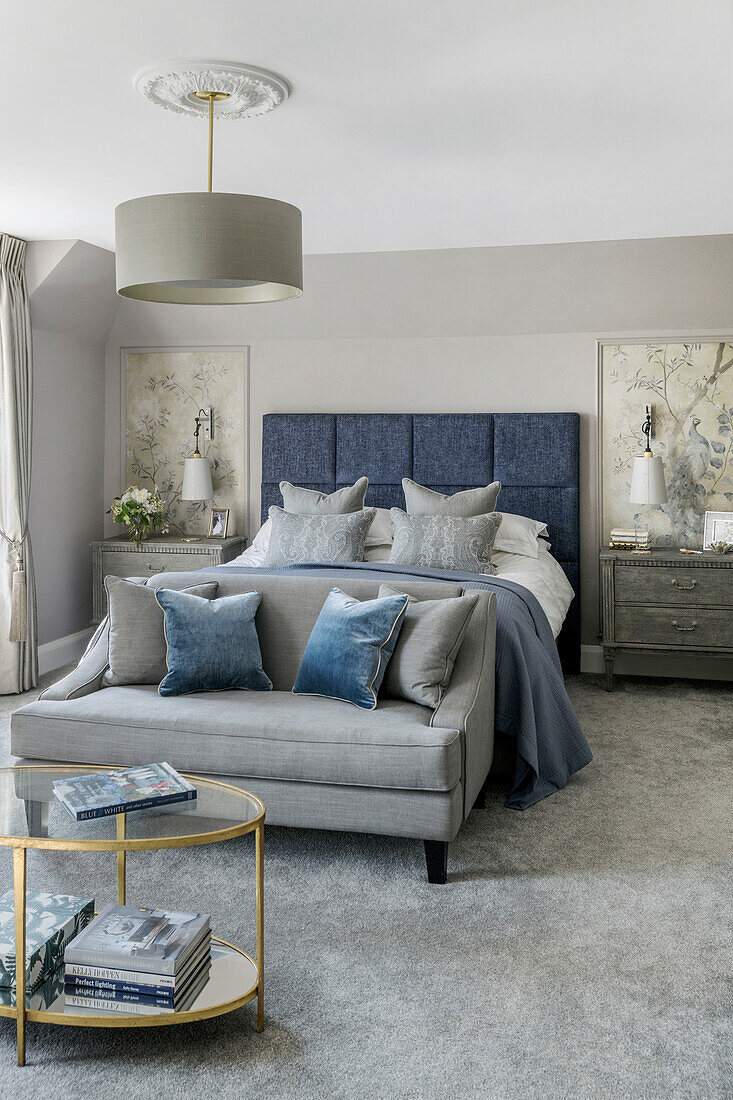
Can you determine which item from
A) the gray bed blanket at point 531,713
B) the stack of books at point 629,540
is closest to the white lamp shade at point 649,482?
the stack of books at point 629,540

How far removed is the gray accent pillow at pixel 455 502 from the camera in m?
4.87

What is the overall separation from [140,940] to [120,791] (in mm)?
312

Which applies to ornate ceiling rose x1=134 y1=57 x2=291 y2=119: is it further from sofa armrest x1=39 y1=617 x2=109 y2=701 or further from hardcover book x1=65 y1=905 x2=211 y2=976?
hardcover book x1=65 y1=905 x2=211 y2=976

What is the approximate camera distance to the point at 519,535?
5082 millimetres

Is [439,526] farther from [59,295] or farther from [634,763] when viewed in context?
[59,295]

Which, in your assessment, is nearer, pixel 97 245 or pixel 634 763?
pixel 634 763

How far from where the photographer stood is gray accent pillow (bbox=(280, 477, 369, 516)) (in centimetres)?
506

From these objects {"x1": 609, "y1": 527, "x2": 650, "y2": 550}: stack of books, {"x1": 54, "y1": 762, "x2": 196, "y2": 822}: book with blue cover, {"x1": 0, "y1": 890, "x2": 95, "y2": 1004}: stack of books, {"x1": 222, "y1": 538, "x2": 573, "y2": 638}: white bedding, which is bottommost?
{"x1": 0, "y1": 890, "x2": 95, "y2": 1004}: stack of books

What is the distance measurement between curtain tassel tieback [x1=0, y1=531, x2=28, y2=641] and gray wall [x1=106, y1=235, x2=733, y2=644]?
5.12 ft

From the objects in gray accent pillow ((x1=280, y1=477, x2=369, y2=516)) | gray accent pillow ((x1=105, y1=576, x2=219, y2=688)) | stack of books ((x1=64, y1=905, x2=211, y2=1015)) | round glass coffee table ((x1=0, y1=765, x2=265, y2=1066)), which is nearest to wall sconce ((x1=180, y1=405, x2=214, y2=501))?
gray accent pillow ((x1=280, y1=477, x2=369, y2=516))

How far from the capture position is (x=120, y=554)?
5.61 m

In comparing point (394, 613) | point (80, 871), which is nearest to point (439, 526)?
point (394, 613)

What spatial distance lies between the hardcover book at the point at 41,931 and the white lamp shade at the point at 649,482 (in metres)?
3.76

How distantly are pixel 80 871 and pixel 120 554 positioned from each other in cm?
310
